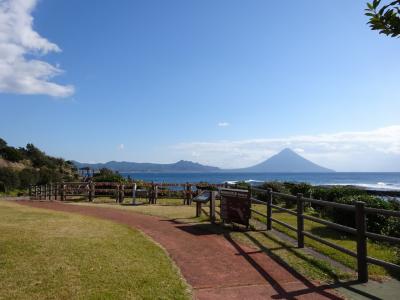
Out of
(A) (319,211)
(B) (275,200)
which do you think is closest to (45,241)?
(A) (319,211)

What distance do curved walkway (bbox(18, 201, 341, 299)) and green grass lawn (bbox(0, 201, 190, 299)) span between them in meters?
0.41

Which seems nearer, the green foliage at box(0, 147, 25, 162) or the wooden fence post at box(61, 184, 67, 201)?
the wooden fence post at box(61, 184, 67, 201)

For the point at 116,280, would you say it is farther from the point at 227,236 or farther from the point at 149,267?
the point at 227,236

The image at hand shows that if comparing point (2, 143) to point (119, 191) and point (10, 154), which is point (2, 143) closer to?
point (10, 154)

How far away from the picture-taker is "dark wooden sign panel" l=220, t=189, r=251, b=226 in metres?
13.1

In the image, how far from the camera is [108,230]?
40.3 ft

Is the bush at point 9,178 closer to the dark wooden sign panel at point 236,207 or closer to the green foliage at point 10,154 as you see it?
the green foliage at point 10,154

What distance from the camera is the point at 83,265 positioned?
8.14m

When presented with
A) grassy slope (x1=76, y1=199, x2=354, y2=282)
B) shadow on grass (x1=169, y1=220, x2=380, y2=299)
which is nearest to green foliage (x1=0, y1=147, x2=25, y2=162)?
grassy slope (x1=76, y1=199, x2=354, y2=282)

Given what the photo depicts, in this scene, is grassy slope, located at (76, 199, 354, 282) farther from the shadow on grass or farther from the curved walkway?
the curved walkway

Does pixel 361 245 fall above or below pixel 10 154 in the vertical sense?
below

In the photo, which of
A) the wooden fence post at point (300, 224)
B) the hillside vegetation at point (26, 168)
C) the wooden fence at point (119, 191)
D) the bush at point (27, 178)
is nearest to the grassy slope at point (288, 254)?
the wooden fence post at point (300, 224)

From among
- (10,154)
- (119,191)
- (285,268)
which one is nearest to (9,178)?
(10,154)

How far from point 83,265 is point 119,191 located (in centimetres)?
1671
